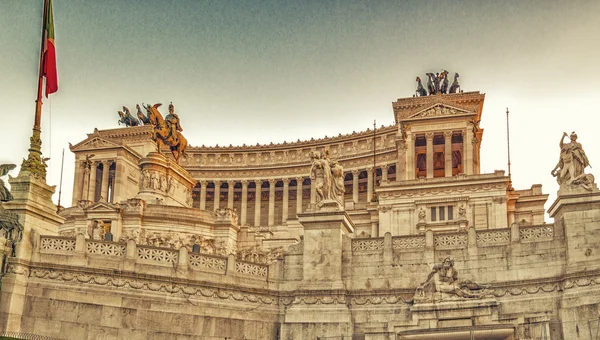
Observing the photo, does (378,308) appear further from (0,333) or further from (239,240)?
(239,240)

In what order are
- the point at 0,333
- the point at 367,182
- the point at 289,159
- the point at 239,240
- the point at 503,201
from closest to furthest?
the point at 0,333, the point at 239,240, the point at 503,201, the point at 367,182, the point at 289,159

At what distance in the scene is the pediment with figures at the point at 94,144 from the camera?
315 ft

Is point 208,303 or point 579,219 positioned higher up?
point 579,219

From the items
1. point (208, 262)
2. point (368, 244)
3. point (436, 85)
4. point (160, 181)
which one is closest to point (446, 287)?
point (368, 244)

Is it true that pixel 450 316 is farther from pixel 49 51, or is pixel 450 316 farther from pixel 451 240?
pixel 49 51

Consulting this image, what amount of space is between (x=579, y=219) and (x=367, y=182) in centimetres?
6671

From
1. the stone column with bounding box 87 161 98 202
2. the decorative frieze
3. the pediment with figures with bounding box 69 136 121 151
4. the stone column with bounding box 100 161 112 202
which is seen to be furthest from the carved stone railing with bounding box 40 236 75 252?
the stone column with bounding box 87 161 98 202

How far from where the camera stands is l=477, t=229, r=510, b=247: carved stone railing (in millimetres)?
28688

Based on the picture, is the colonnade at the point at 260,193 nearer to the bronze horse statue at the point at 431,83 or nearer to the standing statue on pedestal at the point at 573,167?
the bronze horse statue at the point at 431,83

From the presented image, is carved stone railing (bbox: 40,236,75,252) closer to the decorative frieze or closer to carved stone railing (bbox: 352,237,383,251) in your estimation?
carved stone railing (bbox: 352,237,383,251)

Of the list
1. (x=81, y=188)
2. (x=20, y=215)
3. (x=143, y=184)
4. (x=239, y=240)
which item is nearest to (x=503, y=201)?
(x=239, y=240)

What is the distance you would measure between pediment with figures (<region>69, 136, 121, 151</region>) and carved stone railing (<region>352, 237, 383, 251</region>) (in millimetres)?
69660

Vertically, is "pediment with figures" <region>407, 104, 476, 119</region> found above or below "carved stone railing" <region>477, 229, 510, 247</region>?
above

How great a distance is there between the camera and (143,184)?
186ft
